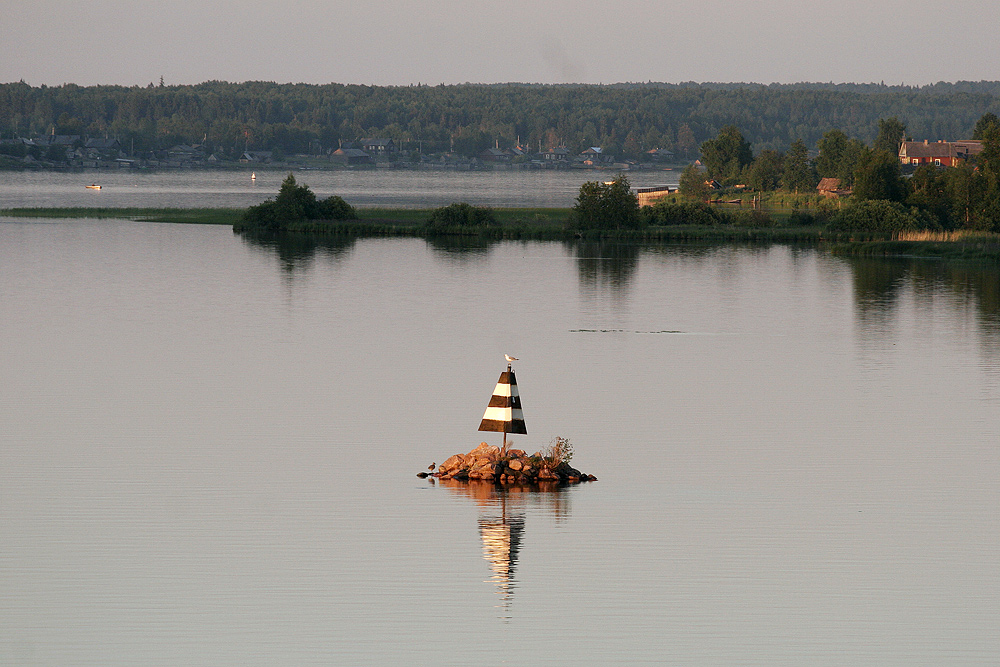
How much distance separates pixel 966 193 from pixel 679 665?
3807 inches

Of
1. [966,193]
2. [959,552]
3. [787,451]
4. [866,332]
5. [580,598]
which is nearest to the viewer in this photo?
[580,598]

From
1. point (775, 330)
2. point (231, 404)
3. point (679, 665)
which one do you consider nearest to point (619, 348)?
point (775, 330)

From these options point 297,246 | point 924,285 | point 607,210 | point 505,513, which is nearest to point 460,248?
point 297,246

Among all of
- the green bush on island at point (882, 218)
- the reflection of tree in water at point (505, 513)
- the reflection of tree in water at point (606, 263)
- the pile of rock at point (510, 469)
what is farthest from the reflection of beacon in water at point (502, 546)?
the green bush on island at point (882, 218)

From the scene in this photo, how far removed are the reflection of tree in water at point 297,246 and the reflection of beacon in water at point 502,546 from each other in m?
61.2

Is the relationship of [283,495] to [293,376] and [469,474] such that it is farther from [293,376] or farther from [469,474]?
[293,376]

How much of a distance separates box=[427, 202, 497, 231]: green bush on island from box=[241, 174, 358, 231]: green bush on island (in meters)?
8.05

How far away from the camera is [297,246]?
103 metres

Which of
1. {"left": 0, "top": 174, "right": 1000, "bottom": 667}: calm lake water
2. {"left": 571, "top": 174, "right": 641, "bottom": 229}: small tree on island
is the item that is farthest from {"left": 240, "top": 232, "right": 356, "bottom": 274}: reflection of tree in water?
{"left": 0, "top": 174, "right": 1000, "bottom": 667}: calm lake water

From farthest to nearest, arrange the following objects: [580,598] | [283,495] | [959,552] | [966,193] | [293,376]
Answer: [966,193] < [293,376] < [283,495] < [959,552] < [580,598]

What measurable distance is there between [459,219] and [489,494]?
88850 millimetres

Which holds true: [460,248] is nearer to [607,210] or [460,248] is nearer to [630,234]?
[630,234]

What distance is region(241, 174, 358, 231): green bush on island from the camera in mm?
114312

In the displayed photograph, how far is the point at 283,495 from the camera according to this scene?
84.6ft
